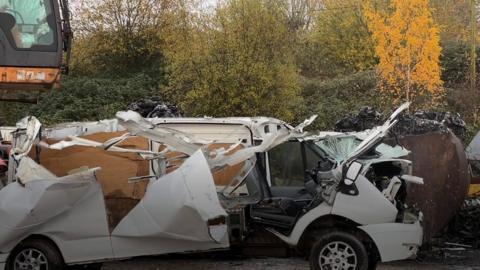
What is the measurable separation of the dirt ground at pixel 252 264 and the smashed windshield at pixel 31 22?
3.06 m

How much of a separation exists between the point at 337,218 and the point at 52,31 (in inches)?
174

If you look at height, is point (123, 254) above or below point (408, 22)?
below

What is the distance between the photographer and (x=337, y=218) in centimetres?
620

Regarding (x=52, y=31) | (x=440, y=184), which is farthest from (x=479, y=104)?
(x=52, y=31)

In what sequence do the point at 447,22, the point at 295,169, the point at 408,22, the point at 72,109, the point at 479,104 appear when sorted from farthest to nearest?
the point at 447,22 → the point at 72,109 → the point at 479,104 → the point at 408,22 → the point at 295,169

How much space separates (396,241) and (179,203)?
2284 millimetres

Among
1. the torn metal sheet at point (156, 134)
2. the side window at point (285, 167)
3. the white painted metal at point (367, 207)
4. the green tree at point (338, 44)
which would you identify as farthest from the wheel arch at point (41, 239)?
the green tree at point (338, 44)

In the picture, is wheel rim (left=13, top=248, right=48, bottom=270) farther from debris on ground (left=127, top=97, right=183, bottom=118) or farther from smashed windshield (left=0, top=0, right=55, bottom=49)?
debris on ground (left=127, top=97, right=183, bottom=118)

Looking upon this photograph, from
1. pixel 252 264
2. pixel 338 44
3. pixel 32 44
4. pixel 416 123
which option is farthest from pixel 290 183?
pixel 338 44

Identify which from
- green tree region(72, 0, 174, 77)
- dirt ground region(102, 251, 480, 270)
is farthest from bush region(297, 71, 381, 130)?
dirt ground region(102, 251, 480, 270)

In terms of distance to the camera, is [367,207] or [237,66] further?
[237,66]

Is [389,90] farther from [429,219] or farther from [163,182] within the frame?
[163,182]

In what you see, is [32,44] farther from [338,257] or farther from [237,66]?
[237,66]

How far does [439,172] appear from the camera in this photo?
7355mm
